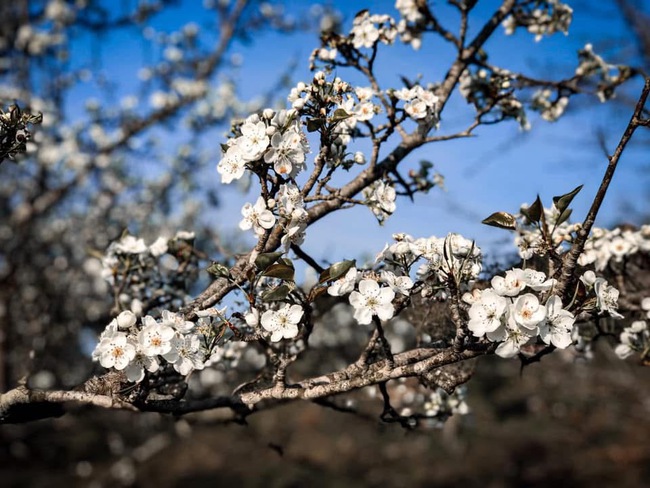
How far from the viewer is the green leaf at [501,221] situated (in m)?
1.73

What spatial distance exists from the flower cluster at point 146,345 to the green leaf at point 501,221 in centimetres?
93

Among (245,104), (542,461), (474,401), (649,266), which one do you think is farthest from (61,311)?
(474,401)

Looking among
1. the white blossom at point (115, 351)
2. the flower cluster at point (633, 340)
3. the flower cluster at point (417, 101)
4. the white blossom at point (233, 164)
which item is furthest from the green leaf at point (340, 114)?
the flower cluster at point (633, 340)

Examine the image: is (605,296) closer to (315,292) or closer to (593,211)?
(593,211)

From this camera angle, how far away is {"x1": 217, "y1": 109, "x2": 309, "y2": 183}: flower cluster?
1761mm

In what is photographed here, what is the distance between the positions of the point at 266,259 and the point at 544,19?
8.47 feet

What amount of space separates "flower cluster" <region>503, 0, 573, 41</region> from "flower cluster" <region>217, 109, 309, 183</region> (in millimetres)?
2184

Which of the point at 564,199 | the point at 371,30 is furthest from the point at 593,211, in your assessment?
the point at 371,30

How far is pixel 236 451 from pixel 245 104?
6.00 m

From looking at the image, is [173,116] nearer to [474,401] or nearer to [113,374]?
[113,374]

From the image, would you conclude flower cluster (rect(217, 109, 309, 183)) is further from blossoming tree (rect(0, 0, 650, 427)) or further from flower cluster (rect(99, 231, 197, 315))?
flower cluster (rect(99, 231, 197, 315))

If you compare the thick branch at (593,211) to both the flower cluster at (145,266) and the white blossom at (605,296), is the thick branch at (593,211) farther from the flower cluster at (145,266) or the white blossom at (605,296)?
the flower cluster at (145,266)

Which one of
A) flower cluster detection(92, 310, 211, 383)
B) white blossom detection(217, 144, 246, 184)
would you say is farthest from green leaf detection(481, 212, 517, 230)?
flower cluster detection(92, 310, 211, 383)

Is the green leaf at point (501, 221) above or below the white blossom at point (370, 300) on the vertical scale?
above
